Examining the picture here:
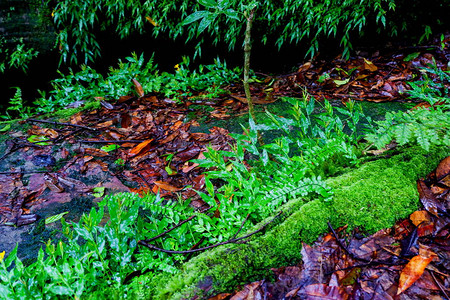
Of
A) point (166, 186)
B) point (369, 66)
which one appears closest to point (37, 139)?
point (166, 186)

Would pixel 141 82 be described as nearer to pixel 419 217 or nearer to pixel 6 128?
pixel 6 128

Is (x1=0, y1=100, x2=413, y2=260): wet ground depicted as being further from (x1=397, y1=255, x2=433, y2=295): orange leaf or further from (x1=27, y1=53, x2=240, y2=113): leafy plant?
(x1=397, y1=255, x2=433, y2=295): orange leaf

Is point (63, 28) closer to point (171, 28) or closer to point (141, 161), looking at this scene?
point (171, 28)

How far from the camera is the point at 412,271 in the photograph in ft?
3.95

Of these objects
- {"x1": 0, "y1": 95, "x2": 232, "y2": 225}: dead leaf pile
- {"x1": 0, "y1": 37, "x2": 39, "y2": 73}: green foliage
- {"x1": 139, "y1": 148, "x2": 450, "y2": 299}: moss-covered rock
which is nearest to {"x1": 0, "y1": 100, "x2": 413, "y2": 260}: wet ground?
{"x1": 0, "y1": 95, "x2": 232, "y2": 225}: dead leaf pile

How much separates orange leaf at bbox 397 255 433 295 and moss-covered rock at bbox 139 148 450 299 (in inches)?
9.4

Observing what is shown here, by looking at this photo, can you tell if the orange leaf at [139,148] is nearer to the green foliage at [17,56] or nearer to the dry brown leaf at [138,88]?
the dry brown leaf at [138,88]

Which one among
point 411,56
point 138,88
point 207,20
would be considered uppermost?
point 207,20

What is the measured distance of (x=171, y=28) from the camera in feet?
16.3

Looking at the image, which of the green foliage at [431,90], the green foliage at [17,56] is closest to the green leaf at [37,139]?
the green foliage at [17,56]

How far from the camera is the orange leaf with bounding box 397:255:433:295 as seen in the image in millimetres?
1168

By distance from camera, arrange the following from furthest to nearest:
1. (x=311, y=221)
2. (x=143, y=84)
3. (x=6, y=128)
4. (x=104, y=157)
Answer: (x=143, y=84) → (x=6, y=128) → (x=104, y=157) → (x=311, y=221)

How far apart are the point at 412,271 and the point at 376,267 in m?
0.14

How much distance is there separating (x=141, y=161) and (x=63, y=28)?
165 inches
